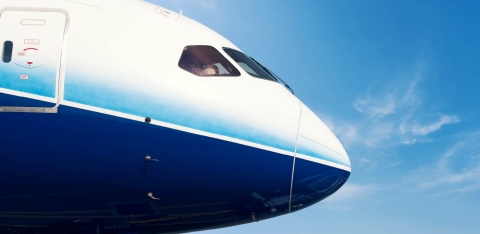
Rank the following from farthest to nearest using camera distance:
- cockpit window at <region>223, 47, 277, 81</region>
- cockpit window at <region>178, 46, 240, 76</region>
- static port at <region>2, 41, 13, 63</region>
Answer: cockpit window at <region>223, 47, 277, 81</region> → cockpit window at <region>178, 46, 240, 76</region> → static port at <region>2, 41, 13, 63</region>

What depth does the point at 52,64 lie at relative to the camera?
7.07 m

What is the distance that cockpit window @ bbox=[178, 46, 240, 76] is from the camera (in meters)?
7.79

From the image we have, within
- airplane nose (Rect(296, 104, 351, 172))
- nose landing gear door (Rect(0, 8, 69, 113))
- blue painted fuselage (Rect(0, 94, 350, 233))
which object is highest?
nose landing gear door (Rect(0, 8, 69, 113))

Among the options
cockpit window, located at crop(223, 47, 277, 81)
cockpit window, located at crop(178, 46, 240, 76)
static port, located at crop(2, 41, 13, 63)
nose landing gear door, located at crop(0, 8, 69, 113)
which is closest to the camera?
nose landing gear door, located at crop(0, 8, 69, 113)

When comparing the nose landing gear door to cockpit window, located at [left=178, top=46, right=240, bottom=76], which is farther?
cockpit window, located at [left=178, top=46, right=240, bottom=76]

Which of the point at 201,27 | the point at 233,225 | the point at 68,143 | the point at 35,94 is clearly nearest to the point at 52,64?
the point at 35,94

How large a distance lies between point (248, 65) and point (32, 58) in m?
3.65

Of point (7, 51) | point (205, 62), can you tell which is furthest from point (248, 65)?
point (7, 51)

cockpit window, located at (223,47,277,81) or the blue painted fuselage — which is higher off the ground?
cockpit window, located at (223,47,277,81)

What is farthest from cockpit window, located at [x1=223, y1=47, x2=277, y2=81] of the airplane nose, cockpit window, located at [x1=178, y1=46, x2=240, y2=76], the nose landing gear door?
the nose landing gear door

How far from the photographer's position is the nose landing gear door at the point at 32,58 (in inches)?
270

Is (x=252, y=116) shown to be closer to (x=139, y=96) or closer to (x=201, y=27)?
(x=139, y=96)

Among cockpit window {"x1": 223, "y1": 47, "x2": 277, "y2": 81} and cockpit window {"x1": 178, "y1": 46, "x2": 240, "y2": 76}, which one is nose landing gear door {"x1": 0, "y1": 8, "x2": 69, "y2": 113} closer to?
cockpit window {"x1": 178, "y1": 46, "x2": 240, "y2": 76}

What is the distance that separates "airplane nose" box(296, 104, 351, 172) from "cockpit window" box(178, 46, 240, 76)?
150cm
